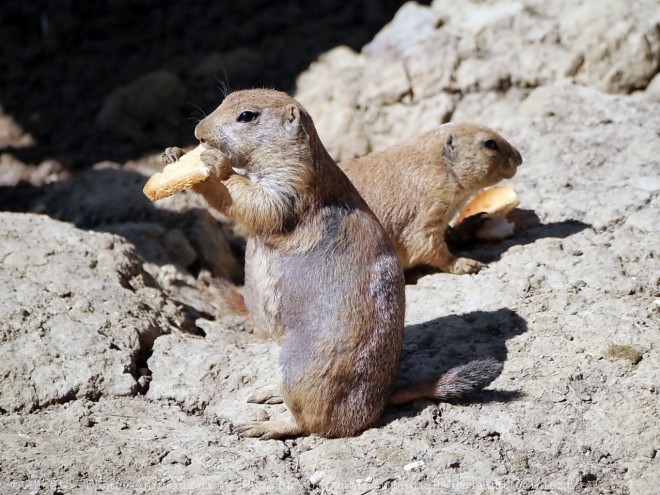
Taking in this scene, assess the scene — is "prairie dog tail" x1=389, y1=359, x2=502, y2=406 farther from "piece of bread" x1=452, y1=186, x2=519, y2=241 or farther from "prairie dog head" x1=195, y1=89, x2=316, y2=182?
"piece of bread" x1=452, y1=186, x2=519, y2=241

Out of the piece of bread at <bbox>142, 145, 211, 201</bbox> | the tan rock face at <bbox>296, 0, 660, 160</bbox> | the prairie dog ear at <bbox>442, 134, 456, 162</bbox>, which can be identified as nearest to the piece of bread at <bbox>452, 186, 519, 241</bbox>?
the prairie dog ear at <bbox>442, 134, 456, 162</bbox>

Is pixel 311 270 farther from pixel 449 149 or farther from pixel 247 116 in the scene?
pixel 449 149

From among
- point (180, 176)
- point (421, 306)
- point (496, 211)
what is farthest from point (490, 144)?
point (180, 176)

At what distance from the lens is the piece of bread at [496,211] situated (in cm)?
683

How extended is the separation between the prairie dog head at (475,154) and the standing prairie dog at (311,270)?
233 centimetres

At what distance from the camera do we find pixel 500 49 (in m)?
8.70

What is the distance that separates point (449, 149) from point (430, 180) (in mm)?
352

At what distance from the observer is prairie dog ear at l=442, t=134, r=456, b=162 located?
699cm

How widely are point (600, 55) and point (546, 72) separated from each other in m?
0.54

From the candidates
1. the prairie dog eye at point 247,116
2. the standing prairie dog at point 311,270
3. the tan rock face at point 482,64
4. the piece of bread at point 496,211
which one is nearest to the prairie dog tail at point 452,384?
the standing prairie dog at point 311,270

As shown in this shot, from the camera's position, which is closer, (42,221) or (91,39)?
(42,221)

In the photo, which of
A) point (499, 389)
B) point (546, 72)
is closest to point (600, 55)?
point (546, 72)

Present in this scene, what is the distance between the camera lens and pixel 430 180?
6848mm

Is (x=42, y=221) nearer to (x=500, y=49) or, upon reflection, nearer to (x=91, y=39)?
(x=500, y=49)
